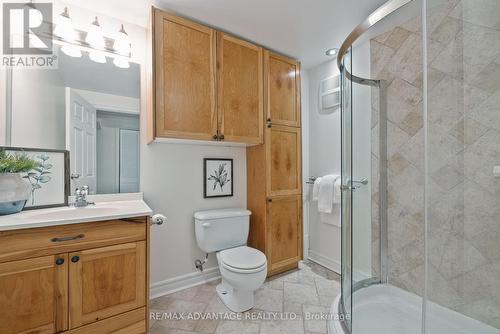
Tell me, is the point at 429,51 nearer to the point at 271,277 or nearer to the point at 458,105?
the point at 458,105

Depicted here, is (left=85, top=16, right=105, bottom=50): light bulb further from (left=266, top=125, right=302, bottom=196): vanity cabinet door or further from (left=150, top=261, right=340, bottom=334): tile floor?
(left=150, top=261, right=340, bottom=334): tile floor

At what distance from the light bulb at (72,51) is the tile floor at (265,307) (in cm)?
201

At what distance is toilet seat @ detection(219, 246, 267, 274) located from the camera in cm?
164

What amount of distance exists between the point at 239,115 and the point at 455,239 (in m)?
1.74

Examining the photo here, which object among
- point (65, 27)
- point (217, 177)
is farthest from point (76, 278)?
point (65, 27)

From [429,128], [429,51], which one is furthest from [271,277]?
[429,51]

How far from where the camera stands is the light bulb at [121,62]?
5.94ft

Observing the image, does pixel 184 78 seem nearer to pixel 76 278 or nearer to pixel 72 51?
pixel 72 51

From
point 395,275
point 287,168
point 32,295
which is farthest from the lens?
point 287,168

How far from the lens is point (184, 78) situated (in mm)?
1743

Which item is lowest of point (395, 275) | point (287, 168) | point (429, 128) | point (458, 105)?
point (395, 275)

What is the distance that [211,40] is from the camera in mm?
1867

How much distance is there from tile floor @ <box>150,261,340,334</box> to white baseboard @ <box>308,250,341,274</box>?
0.13 meters

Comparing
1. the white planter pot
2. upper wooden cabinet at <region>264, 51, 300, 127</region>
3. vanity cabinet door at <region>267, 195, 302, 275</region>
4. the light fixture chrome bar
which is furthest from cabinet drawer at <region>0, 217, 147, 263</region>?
upper wooden cabinet at <region>264, 51, 300, 127</region>
